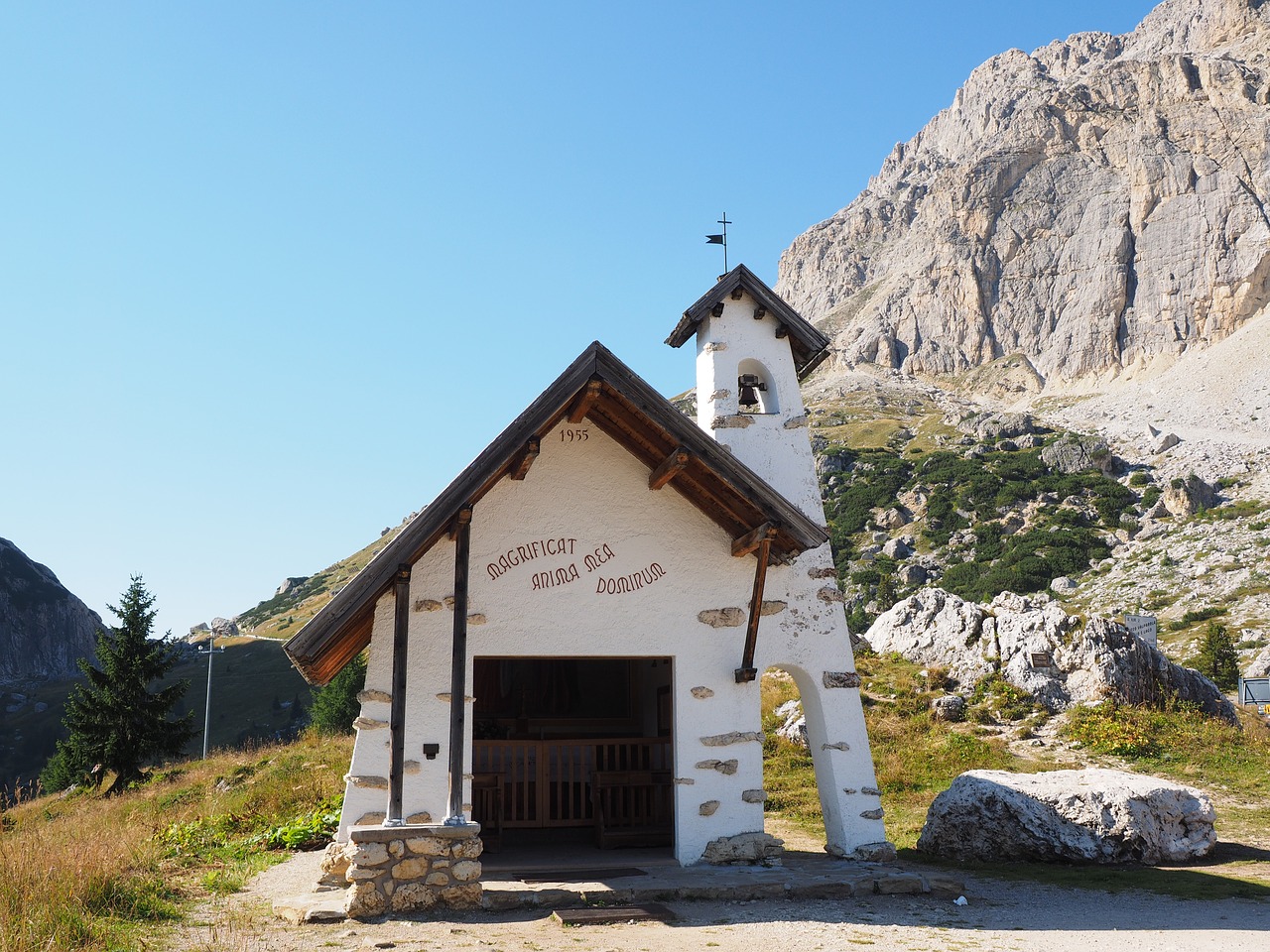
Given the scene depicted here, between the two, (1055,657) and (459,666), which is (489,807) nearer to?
(459,666)

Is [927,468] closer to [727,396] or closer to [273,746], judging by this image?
[273,746]

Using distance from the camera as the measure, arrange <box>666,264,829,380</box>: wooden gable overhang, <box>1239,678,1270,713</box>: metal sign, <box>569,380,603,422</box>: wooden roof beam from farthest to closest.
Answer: <box>1239,678,1270,713</box>: metal sign < <box>666,264,829,380</box>: wooden gable overhang < <box>569,380,603,422</box>: wooden roof beam

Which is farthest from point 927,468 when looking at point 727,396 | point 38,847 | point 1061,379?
point 38,847

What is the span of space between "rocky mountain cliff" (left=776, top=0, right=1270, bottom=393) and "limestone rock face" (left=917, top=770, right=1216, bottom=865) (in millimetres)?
123789

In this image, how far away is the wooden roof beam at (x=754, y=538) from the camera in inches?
420

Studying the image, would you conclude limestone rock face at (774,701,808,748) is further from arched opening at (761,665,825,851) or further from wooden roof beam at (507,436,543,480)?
wooden roof beam at (507,436,543,480)

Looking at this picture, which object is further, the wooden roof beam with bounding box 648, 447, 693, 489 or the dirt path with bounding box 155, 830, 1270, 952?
the wooden roof beam with bounding box 648, 447, 693, 489

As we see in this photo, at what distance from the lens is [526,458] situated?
10328mm

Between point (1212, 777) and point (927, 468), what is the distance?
7770cm

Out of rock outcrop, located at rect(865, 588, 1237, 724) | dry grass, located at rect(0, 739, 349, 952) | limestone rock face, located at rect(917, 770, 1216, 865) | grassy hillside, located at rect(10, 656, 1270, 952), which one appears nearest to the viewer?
dry grass, located at rect(0, 739, 349, 952)

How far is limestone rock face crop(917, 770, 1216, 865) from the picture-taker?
11602 millimetres

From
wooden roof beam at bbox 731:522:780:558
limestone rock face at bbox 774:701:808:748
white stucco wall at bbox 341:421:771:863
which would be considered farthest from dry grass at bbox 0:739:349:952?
limestone rock face at bbox 774:701:808:748

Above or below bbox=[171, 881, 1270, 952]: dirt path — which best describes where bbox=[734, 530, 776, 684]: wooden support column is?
above

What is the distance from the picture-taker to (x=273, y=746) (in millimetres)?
24000
